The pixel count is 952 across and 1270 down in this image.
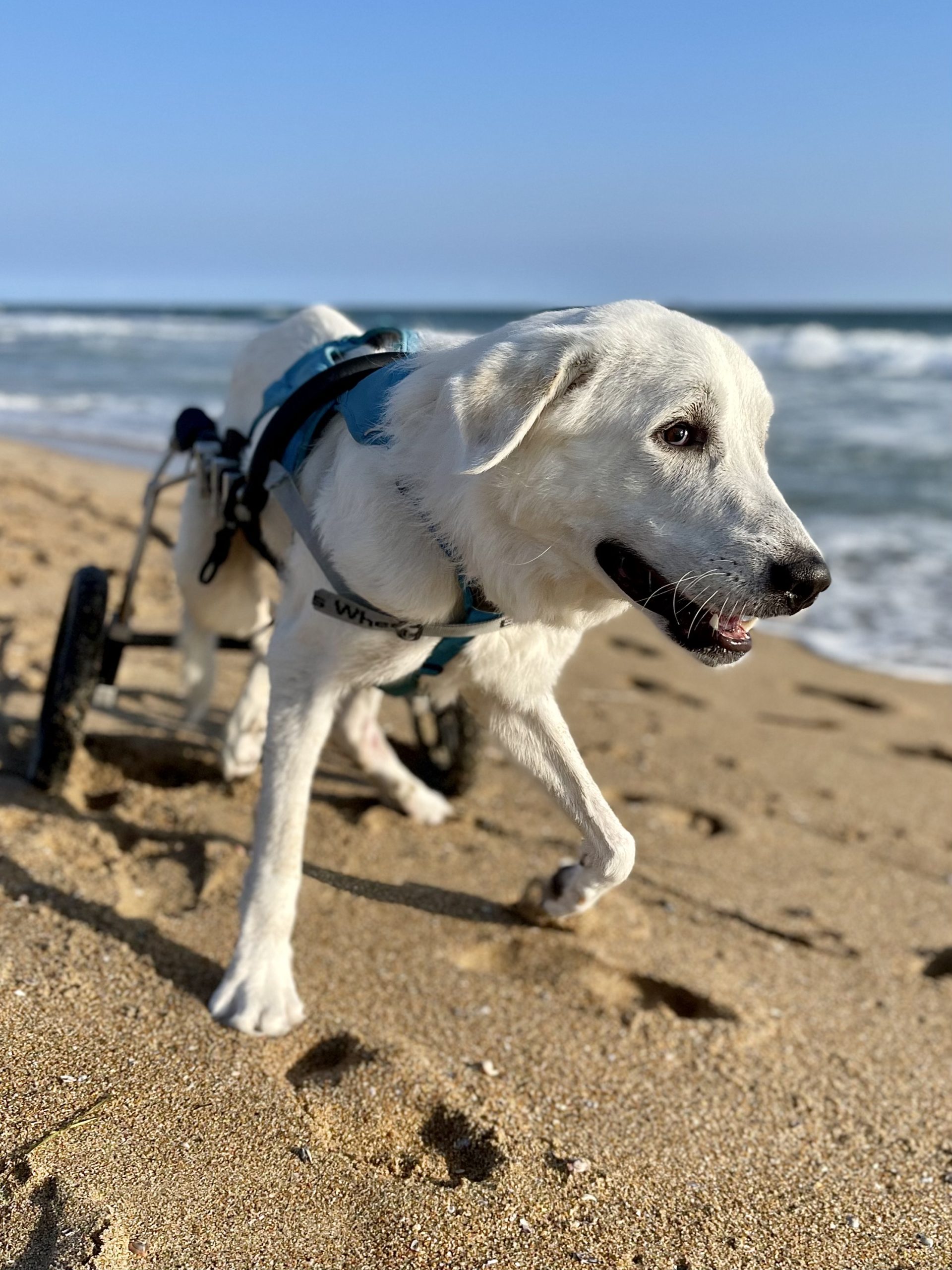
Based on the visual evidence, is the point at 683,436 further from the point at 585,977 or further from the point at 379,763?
the point at 379,763

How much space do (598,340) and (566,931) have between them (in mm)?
1887

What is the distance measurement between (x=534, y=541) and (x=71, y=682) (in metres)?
1.96

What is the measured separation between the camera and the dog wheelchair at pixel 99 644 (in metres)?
3.60

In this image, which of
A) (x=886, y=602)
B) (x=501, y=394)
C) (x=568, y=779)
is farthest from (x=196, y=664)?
(x=886, y=602)

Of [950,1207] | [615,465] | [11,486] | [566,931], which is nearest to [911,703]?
[566,931]

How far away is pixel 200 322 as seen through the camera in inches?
2106

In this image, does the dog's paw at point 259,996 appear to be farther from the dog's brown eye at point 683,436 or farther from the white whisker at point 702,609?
the dog's brown eye at point 683,436

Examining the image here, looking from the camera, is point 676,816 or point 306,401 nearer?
point 306,401

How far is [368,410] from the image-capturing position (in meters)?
2.77

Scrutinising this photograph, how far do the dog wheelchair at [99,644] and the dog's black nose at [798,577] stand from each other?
1.52 metres

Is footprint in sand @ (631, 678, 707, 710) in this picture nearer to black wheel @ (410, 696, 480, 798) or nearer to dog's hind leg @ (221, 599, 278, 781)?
black wheel @ (410, 696, 480, 798)

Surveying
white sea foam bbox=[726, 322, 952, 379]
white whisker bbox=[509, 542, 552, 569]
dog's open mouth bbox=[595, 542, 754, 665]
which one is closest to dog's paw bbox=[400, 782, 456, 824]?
white whisker bbox=[509, 542, 552, 569]

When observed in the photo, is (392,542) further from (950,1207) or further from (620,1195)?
(950,1207)

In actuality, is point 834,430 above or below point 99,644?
below
